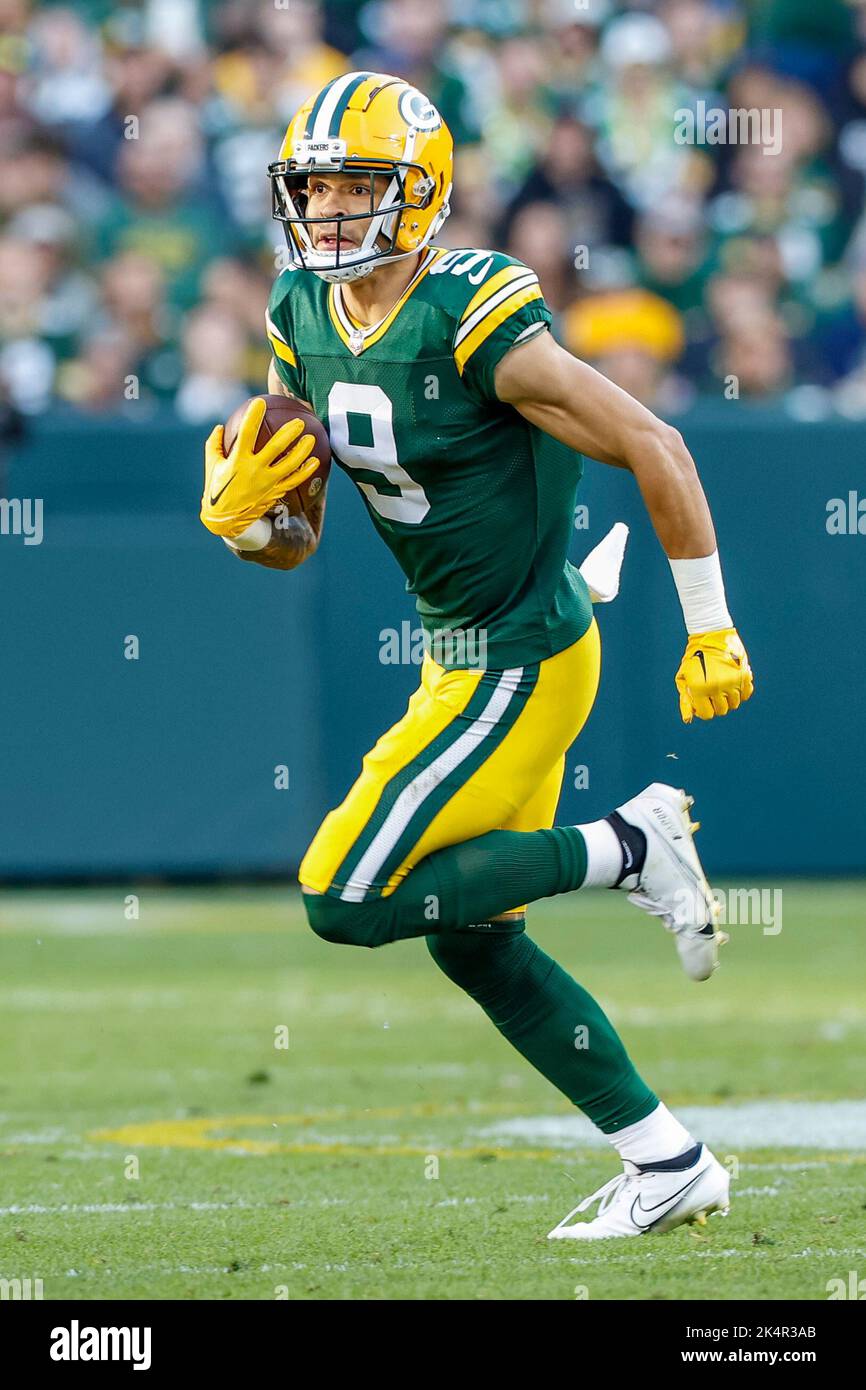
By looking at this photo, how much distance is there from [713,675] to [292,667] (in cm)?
444

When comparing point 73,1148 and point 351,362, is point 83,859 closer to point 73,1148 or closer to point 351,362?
point 73,1148

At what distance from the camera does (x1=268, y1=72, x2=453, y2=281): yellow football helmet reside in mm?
3449

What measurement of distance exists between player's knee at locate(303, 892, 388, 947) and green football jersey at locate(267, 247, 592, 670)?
469 mm

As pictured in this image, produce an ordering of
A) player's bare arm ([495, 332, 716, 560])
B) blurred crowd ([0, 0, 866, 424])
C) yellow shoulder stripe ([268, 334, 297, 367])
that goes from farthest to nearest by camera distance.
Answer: blurred crowd ([0, 0, 866, 424])
yellow shoulder stripe ([268, 334, 297, 367])
player's bare arm ([495, 332, 716, 560])

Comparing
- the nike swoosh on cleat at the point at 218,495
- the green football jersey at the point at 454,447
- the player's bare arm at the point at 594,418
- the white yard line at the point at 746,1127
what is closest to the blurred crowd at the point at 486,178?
the white yard line at the point at 746,1127

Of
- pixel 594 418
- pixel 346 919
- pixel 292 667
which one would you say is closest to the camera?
pixel 594 418

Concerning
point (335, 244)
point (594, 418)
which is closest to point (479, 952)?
point (594, 418)

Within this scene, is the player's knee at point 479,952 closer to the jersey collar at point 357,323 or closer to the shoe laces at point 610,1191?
the shoe laces at point 610,1191

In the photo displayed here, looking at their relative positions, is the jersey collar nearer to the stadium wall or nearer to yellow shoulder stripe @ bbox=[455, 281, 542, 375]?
yellow shoulder stripe @ bbox=[455, 281, 542, 375]

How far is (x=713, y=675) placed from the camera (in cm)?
344

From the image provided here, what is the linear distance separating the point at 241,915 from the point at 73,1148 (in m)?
3.13

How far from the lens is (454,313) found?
3391 millimetres

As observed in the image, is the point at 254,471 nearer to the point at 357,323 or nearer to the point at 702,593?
the point at 357,323

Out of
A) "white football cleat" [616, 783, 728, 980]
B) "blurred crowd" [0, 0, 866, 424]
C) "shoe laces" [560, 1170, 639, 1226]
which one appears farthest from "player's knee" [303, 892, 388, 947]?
"blurred crowd" [0, 0, 866, 424]
